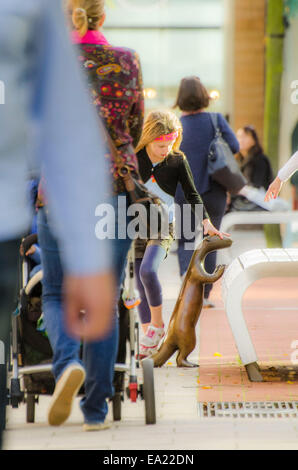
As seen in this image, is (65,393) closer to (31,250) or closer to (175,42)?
(31,250)

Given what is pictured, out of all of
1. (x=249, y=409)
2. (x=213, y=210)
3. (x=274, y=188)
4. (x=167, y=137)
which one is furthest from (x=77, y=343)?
(x=213, y=210)

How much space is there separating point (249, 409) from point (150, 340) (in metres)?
1.11

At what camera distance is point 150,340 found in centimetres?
564

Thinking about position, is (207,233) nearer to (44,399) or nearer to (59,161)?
(44,399)

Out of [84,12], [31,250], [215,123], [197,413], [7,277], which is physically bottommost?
[197,413]

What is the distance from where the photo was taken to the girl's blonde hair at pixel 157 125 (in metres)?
5.09

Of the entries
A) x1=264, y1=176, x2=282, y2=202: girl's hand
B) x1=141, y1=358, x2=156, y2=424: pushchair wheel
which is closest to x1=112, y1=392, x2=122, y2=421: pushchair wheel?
x1=141, y1=358, x2=156, y2=424: pushchair wheel

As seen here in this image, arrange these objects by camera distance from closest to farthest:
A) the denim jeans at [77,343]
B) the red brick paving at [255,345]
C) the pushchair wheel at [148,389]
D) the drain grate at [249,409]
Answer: the denim jeans at [77,343] < the pushchair wheel at [148,389] < the drain grate at [249,409] < the red brick paving at [255,345]

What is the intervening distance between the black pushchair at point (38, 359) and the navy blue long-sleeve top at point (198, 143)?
1186mm

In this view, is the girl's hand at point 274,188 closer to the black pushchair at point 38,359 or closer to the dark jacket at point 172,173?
the dark jacket at point 172,173

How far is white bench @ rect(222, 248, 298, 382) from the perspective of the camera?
17.0 ft

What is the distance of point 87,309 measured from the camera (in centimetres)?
167

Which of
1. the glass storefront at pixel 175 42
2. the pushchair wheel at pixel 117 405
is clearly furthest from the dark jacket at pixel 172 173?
the glass storefront at pixel 175 42

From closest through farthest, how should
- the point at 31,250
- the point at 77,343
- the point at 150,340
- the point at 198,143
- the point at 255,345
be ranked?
the point at 77,343
the point at 31,250
the point at 198,143
the point at 150,340
the point at 255,345
